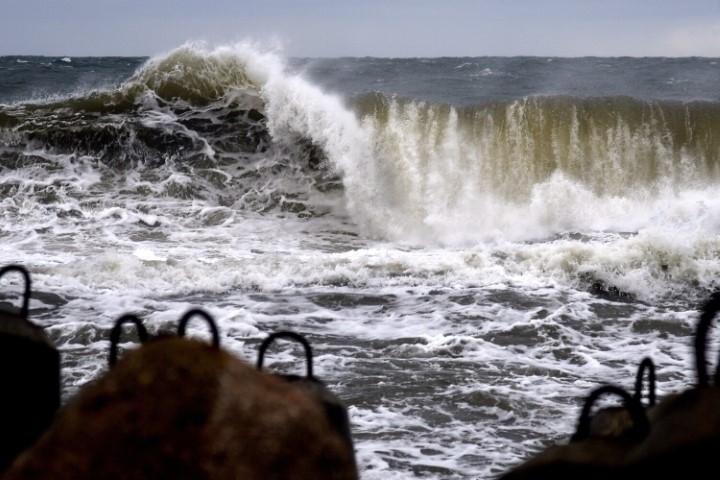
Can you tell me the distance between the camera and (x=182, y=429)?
1.44m

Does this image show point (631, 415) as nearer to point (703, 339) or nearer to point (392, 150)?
point (703, 339)

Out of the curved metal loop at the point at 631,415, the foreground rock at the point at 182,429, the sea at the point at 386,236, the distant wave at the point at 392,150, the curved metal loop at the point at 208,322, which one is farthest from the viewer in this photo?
the distant wave at the point at 392,150

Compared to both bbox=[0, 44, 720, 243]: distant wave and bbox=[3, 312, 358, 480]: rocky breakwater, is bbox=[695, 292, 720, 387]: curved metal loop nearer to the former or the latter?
bbox=[3, 312, 358, 480]: rocky breakwater

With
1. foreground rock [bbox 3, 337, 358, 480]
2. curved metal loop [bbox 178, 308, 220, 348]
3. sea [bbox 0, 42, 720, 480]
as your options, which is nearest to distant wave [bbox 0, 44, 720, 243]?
sea [bbox 0, 42, 720, 480]

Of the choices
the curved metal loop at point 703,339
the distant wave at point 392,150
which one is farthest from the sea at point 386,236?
the curved metal loop at point 703,339

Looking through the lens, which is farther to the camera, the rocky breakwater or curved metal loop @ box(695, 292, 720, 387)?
curved metal loop @ box(695, 292, 720, 387)

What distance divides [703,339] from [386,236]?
1170 centimetres

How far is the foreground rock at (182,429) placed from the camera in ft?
4.64

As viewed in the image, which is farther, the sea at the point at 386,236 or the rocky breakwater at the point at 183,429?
the sea at the point at 386,236

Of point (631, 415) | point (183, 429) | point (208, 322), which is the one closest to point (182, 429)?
point (183, 429)

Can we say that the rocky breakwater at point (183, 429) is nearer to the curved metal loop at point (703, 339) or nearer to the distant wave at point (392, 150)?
the curved metal loop at point (703, 339)

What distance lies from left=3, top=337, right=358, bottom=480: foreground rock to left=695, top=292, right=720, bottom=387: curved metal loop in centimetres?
68

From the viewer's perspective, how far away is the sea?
6.43m

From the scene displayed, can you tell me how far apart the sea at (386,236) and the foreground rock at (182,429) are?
3.36 metres
